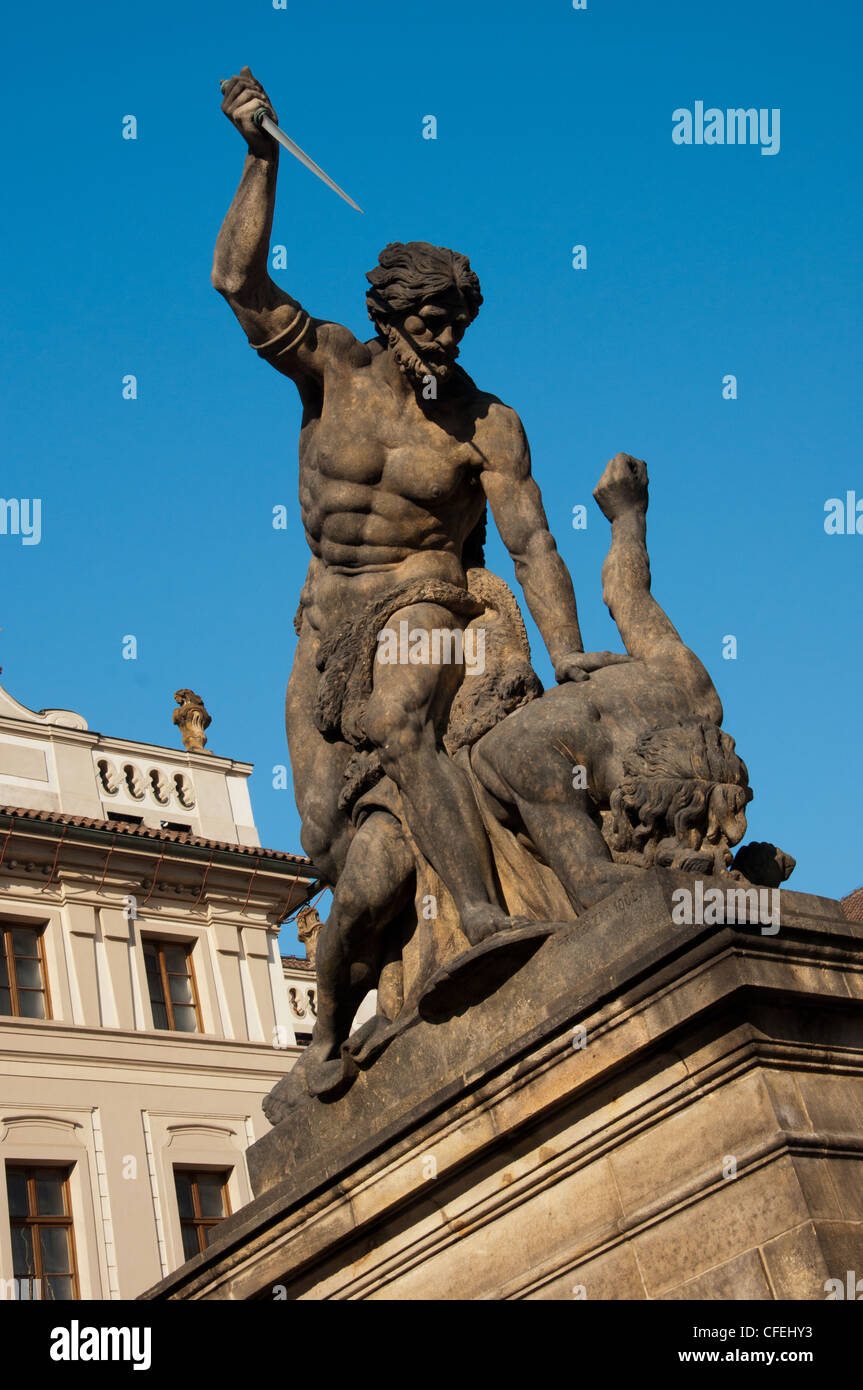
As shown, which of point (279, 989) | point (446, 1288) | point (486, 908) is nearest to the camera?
point (446, 1288)

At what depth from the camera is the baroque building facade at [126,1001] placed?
22.9 meters

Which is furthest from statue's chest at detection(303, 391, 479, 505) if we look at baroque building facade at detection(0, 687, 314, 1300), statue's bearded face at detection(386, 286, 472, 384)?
baroque building facade at detection(0, 687, 314, 1300)

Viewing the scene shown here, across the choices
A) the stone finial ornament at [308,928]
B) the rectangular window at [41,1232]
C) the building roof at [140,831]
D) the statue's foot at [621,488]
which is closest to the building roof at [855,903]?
the building roof at [140,831]

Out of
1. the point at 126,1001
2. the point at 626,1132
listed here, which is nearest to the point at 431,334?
the point at 626,1132

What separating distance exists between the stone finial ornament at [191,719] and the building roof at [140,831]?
8.46 feet

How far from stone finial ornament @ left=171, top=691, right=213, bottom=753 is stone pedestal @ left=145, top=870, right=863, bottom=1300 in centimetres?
Answer: 2503

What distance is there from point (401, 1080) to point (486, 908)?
665 mm

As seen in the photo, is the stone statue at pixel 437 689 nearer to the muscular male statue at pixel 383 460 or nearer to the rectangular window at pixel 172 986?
the muscular male statue at pixel 383 460

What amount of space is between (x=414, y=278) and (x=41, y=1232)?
60.9 feet

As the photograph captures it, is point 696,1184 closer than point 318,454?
Yes

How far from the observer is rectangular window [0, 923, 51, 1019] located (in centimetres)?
2427
